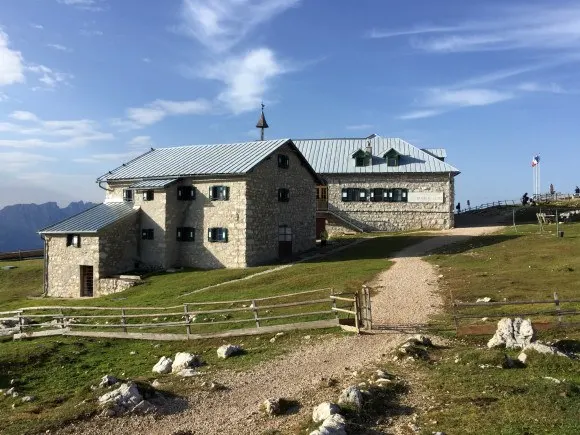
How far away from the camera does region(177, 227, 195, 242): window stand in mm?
40938

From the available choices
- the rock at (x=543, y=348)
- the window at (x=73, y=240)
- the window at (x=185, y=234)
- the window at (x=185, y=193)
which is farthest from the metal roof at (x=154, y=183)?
the rock at (x=543, y=348)

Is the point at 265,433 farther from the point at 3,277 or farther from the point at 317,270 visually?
the point at 3,277

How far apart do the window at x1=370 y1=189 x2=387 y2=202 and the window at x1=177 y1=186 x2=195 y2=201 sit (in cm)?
2371

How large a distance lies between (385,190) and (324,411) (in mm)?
46967

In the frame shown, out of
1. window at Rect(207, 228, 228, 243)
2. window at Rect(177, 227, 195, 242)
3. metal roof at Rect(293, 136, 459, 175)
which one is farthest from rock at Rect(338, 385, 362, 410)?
metal roof at Rect(293, 136, 459, 175)

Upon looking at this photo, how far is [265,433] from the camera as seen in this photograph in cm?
1091

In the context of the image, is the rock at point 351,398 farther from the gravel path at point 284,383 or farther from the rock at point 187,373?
the rock at point 187,373

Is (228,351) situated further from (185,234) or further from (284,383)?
(185,234)

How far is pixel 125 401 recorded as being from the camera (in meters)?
12.7

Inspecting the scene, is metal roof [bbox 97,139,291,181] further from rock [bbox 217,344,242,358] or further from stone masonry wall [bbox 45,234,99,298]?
rock [bbox 217,344,242,358]

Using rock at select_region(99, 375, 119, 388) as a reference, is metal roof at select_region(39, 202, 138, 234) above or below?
above

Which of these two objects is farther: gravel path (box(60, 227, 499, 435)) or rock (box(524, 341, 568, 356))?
rock (box(524, 341, 568, 356))

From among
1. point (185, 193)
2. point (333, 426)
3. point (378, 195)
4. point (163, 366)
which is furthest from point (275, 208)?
point (333, 426)

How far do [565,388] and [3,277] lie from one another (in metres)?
50.3
